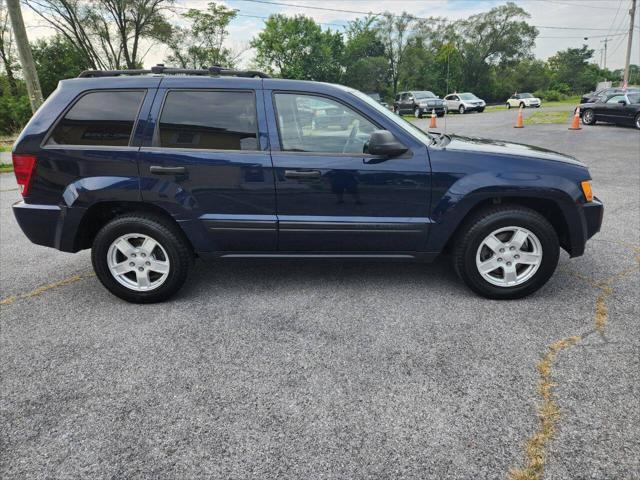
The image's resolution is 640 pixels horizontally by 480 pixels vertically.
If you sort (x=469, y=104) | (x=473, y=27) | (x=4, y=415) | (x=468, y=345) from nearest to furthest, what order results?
(x=4, y=415), (x=468, y=345), (x=469, y=104), (x=473, y=27)

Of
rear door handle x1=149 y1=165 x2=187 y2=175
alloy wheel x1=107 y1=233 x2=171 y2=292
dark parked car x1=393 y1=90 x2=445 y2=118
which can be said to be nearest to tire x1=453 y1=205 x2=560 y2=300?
rear door handle x1=149 y1=165 x2=187 y2=175

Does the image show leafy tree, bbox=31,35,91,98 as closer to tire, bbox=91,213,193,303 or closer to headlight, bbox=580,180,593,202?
tire, bbox=91,213,193,303

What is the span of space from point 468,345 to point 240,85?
251cm

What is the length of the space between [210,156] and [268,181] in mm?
Answer: 470

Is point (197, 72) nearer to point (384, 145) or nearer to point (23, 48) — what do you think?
point (384, 145)

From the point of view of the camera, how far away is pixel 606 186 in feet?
23.9

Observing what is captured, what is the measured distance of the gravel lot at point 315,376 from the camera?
1.95 meters

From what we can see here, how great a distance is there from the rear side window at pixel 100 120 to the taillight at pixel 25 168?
197 mm

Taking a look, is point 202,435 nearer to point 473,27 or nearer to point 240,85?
point 240,85

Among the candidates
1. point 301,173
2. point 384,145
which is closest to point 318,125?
point 301,173

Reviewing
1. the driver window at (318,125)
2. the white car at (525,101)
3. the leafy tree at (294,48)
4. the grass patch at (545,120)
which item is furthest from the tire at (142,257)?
the leafy tree at (294,48)

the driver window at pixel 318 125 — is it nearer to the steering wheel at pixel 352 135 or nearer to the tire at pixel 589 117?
A: the steering wheel at pixel 352 135

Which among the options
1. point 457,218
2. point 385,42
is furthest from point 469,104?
point 385,42

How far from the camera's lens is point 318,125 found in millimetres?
3299
